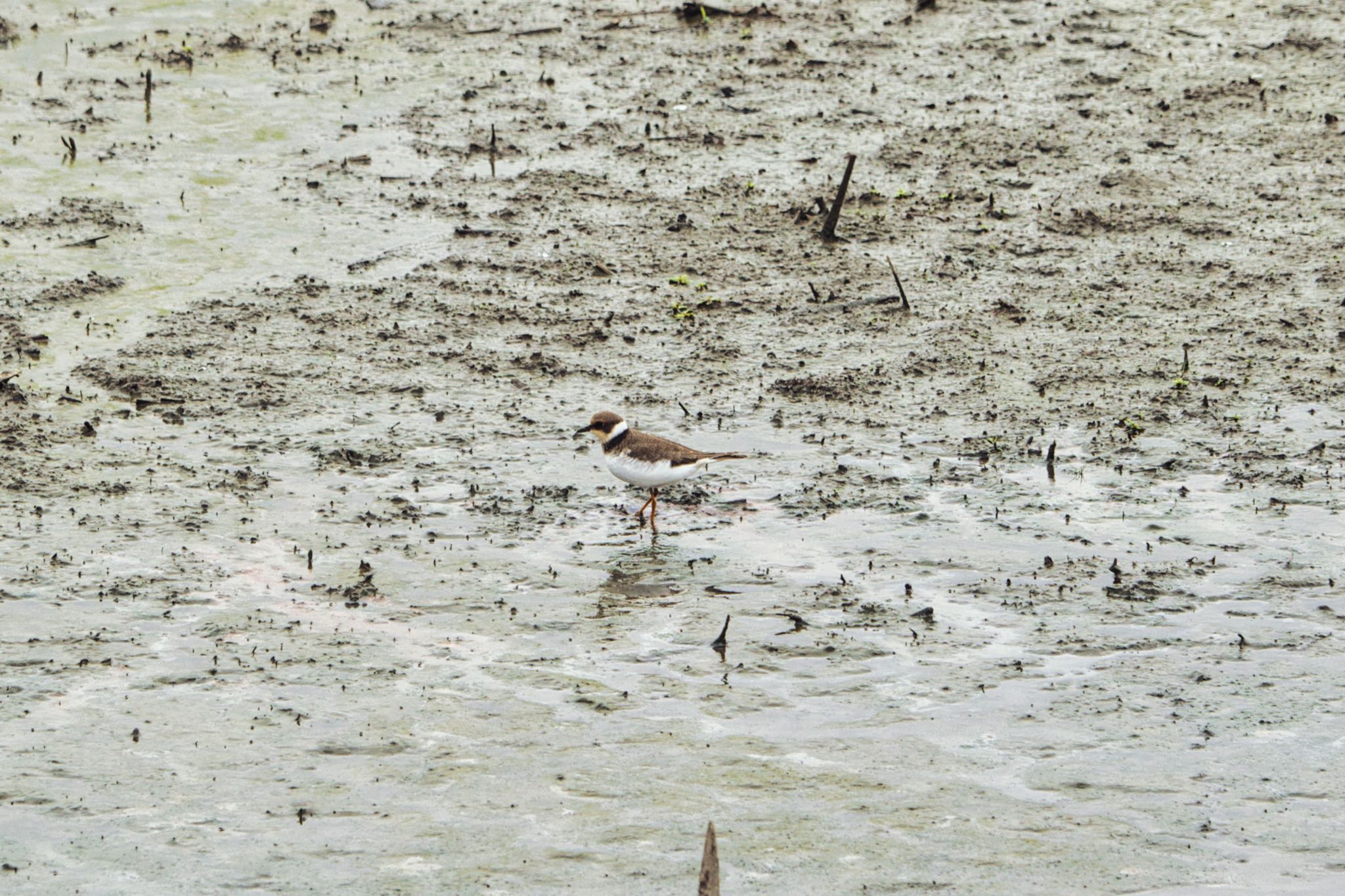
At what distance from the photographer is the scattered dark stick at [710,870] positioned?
526 cm

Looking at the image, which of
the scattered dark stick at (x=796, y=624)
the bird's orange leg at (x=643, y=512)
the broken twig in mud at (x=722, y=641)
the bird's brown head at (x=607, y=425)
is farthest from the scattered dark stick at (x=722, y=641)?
the bird's brown head at (x=607, y=425)

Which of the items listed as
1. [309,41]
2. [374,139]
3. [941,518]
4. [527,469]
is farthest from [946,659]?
[309,41]

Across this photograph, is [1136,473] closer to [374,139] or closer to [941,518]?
[941,518]

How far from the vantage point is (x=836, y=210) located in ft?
42.2

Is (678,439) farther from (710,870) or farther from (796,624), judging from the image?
(710,870)

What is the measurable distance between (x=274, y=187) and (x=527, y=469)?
15.6 feet

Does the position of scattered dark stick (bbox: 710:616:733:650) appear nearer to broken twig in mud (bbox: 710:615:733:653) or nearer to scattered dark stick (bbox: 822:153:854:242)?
broken twig in mud (bbox: 710:615:733:653)

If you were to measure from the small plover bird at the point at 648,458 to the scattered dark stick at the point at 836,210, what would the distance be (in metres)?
3.63

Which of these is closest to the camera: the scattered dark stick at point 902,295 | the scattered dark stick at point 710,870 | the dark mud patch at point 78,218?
the scattered dark stick at point 710,870

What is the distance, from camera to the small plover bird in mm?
9344

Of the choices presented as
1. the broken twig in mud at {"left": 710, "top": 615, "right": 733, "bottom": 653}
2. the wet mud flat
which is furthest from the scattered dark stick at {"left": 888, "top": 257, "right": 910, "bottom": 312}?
the broken twig in mud at {"left": 710, "top": 615, "right": 733, "bottom": 653}

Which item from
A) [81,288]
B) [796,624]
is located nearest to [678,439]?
[796,624]

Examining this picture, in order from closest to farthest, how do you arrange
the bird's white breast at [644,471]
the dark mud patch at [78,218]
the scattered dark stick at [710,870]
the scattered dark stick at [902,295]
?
the scattered dark stick at [710,870]
the bird's white breast at [644,471]
the scattered dark stick at [902,295]
the dark mud patch at [78,218]

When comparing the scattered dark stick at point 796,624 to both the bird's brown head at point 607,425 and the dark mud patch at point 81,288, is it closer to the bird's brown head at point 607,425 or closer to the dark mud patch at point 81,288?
Result: the bird's brown head at point 607,425
